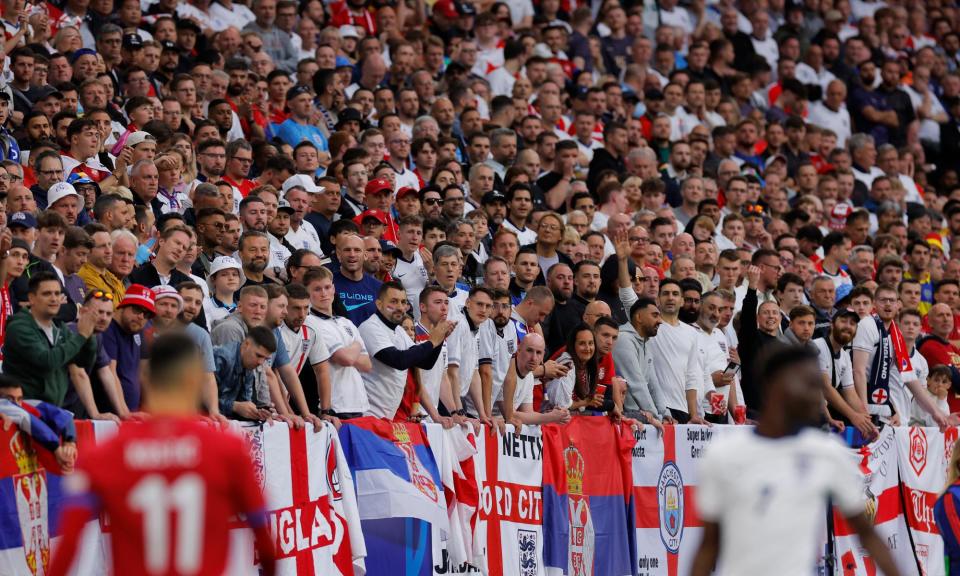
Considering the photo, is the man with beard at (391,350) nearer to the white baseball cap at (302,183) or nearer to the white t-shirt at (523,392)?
the white t-shirt at (523,392)

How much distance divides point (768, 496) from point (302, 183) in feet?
32.4

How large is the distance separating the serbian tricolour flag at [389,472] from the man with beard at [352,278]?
1766mm

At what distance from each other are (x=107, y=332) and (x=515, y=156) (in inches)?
387

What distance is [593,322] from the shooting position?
1462cm

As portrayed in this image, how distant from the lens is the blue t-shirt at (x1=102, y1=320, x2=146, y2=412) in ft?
33.3

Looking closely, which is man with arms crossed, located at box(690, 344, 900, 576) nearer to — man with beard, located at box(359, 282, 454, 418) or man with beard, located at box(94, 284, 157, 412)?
man with beard, located at box(94, 284, 157, 412)

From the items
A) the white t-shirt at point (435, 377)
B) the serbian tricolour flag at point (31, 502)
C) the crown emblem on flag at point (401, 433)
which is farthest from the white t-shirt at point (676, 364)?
the serbian tricolour flag at point (31, 502)

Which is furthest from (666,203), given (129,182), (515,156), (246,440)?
(246,440)

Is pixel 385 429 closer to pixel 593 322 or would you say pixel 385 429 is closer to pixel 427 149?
pixel 593 322

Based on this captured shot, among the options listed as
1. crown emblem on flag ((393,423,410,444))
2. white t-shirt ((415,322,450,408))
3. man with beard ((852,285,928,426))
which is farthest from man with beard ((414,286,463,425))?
man with beard ((852,285,928,426))

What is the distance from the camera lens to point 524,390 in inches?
533

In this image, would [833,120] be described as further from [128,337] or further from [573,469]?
[128,337]

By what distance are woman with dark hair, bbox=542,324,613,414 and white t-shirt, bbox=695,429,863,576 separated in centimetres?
746

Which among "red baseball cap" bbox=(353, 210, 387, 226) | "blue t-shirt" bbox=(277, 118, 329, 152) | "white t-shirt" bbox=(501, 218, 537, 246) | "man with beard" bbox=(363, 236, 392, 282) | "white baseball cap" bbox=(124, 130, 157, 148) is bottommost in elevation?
"white t-shirt" bbox=(501, 218, 537, 246)
